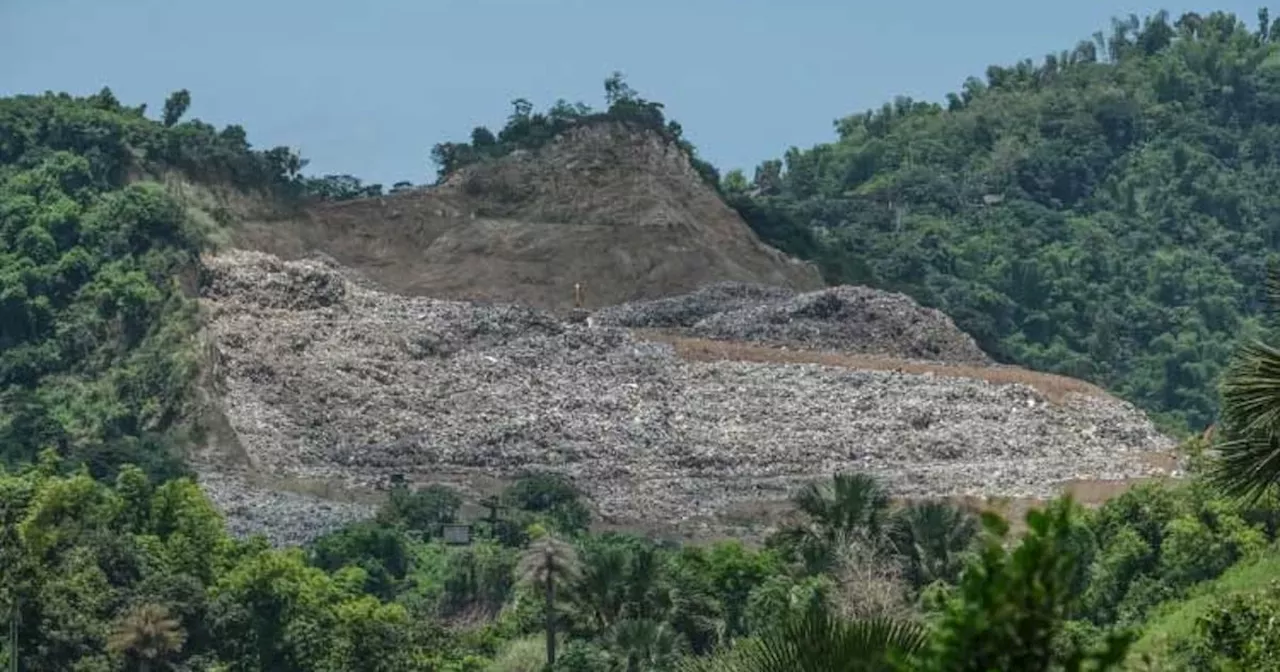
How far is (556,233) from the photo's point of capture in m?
170

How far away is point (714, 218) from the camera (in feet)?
577

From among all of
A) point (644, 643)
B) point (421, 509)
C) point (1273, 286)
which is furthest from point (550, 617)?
point (1273, 286)

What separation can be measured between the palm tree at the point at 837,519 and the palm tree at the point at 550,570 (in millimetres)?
5881

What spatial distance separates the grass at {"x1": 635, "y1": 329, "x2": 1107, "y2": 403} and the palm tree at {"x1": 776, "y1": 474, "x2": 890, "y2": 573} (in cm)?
6002

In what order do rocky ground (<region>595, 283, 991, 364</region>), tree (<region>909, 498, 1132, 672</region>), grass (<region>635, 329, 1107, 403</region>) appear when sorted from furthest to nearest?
rocky ground (<region>595, 283, 991, 364</region>) < grass (<region>635, 329, 1107, 403</region>) < tree (<region>909, 498, 1132, 672</region>)

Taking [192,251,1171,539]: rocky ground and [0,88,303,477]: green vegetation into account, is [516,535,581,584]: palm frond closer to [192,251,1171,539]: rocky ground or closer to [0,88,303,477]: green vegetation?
[192,251,1171,539]: rocky ground

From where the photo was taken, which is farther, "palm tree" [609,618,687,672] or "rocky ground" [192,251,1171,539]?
"rocky ground" [192,251,1171,539]

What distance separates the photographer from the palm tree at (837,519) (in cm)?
8206

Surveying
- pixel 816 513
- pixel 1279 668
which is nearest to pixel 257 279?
pixel 816 513

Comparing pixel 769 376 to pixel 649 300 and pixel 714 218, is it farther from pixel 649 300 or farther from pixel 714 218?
pixel 714 218

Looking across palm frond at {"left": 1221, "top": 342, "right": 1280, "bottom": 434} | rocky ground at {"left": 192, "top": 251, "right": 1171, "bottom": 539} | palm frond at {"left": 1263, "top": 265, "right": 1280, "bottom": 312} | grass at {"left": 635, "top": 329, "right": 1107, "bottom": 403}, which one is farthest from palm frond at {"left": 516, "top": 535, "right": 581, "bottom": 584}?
palm frond at {"left": 1221, "top": 342, "right": 1280, "bottom": 434}

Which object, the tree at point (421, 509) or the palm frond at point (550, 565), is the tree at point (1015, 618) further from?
the tree at point (421, 509)

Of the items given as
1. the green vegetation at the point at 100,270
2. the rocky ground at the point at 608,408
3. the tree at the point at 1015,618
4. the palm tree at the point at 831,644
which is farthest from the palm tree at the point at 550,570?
the tree at the point at 1015,618

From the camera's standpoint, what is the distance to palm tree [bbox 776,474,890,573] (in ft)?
269
